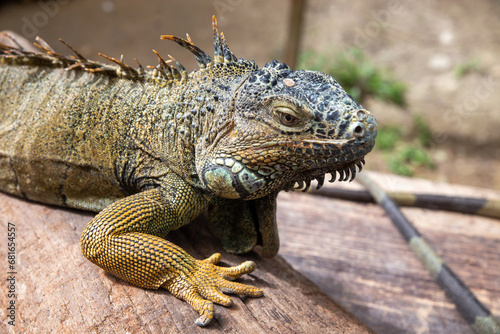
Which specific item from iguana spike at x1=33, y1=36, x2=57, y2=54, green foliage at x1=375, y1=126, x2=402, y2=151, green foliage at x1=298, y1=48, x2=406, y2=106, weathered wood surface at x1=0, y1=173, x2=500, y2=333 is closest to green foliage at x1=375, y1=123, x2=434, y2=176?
green foliage at x1=375, y1=126, x2=402, y2=151

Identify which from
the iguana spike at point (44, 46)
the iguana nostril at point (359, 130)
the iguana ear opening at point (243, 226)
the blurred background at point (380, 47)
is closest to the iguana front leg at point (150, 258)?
the iguana ear opening at point (243, 226)

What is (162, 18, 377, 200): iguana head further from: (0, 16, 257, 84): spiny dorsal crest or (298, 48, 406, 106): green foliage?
(298, 48, 406, 106): green foliage

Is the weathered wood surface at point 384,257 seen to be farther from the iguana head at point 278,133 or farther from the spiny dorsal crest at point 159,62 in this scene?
the spiny dorsal crest at point 159,62

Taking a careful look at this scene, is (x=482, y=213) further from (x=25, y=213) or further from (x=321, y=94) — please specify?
(x=25, y=213)

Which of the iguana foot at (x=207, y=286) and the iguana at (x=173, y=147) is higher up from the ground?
the iguana at (x=173, y=147)

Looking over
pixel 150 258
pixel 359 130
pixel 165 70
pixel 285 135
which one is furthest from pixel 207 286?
pixel 165 70

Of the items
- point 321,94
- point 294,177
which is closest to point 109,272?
point 294,177
